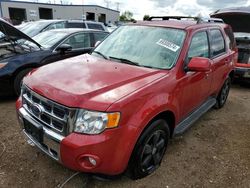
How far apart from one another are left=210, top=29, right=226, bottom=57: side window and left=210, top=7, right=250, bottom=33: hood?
345cm

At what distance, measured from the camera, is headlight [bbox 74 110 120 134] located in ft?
7.28

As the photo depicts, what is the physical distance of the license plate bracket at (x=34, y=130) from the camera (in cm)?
252

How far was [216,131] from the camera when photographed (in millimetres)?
4238

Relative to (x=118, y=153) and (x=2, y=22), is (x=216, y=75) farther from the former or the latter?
(x=2, y=22)

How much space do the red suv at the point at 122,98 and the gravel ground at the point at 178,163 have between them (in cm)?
32

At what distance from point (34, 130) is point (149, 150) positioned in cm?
130

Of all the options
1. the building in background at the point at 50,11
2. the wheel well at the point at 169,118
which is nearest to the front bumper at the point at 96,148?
the wheel well at the point at 169,118

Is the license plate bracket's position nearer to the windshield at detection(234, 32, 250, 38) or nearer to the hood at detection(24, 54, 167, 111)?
the hood at detection(24, 54, 167, 111)

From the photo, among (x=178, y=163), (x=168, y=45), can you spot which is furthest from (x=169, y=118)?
(x=168, y=45)

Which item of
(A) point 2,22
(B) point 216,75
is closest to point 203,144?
(B) point 216,75

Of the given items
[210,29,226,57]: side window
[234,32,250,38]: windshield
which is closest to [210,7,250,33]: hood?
[234,32,250,38]: windshield

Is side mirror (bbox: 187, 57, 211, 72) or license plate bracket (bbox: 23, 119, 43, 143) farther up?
side mirror (bbox: 187, 57, 211, 72)

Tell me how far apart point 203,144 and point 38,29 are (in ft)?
25.9

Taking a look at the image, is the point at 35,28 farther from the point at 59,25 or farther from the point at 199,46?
the point at 199,46
